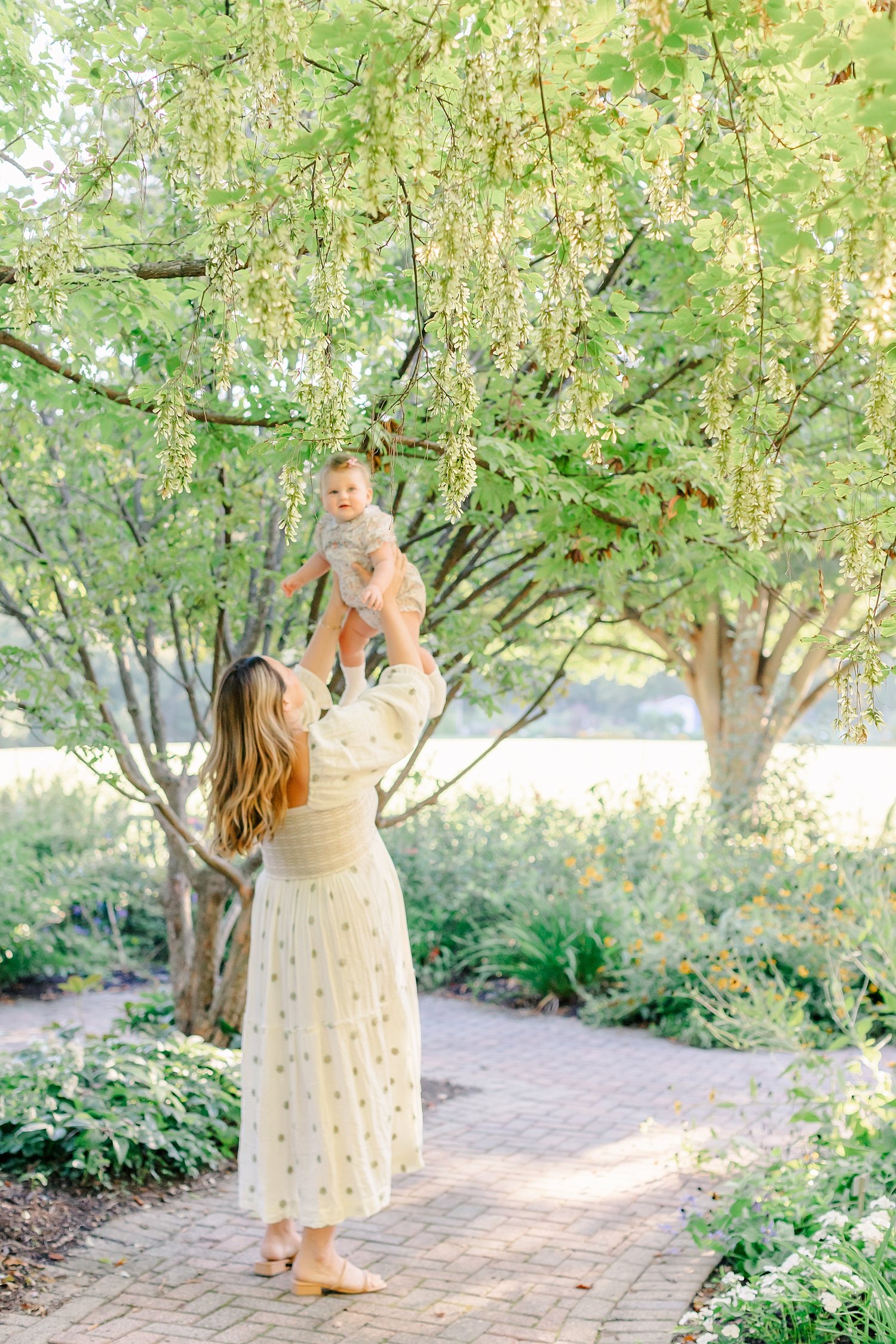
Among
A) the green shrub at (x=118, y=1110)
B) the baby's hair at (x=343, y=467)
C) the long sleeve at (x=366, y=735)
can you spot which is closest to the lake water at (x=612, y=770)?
the green shrub at (x=118, y=1110)

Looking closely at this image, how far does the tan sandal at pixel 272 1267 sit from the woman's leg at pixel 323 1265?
0.56 feet

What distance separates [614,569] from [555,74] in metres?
2.33

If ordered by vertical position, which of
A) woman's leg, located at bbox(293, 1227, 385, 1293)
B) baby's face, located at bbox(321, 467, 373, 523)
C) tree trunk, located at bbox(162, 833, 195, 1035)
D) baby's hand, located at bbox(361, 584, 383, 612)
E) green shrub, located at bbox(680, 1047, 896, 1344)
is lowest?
woman's leg, located at bbox(293, 1227, 385, 1293)

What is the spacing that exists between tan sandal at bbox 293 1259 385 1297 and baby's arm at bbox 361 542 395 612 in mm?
1950

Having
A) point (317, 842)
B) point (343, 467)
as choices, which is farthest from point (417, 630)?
point (317, 842)

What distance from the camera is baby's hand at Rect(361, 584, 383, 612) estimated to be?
10.3ft

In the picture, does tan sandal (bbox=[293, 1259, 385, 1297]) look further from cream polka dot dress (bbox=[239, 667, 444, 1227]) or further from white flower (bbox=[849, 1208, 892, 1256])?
white flower (bbox=[849, 1208, 892, 1256])

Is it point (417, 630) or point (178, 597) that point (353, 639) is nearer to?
point (417, 630)

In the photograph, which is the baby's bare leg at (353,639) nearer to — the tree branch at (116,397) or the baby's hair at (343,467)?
the baby's hair at (343,467)

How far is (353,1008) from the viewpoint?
11.5 feet

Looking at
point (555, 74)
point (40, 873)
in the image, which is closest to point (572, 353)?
point (555, 74)

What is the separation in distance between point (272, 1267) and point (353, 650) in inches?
74.1

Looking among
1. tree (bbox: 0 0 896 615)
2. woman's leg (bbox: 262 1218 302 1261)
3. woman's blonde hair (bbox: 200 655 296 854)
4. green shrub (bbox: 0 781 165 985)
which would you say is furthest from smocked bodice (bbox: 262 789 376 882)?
green shrub (bbox: 0 781 165 985)

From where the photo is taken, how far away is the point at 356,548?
3.32 meters
